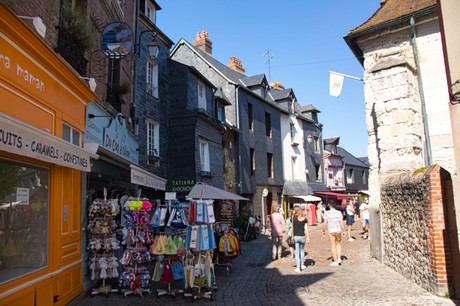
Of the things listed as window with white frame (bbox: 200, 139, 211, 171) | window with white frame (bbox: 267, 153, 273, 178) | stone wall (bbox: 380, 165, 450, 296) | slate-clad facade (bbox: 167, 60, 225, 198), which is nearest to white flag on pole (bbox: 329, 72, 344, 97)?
stone wall (bbox: 380, 165, 450, 296)

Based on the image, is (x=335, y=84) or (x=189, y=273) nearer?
(x=189, y=273)

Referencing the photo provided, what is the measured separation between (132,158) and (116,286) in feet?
16.6

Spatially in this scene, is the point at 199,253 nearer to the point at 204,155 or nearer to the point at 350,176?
the point at 204,155

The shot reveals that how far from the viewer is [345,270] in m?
9.14

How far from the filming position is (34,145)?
14.9ft

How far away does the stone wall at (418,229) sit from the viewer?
6398mm

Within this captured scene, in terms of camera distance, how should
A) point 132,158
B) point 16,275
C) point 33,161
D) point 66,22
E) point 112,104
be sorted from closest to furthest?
1. point 16,275
2. point 33,161
3. point 66,22
4. point 112,104
5. point 132,158

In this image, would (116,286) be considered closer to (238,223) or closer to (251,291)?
(251,291)

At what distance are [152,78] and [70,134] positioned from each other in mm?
8638

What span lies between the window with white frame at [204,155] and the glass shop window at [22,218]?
36.7ft

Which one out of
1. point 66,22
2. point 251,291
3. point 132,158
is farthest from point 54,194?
point 132,158

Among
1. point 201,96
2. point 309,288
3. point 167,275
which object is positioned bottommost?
point 309,288

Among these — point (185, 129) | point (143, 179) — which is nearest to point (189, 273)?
point (143, 179)

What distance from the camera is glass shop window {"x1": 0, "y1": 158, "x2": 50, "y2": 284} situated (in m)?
5.04
